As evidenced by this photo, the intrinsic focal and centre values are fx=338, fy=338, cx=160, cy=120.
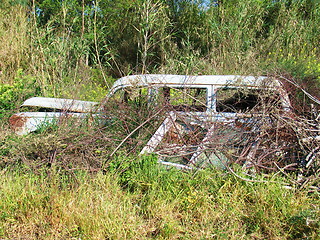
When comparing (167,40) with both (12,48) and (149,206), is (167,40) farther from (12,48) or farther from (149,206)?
(149,206)

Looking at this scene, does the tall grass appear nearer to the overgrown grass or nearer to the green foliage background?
the green foliage background

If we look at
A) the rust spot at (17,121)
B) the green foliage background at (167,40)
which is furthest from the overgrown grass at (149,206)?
the green foliage background at (167,40)

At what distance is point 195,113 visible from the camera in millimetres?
4387

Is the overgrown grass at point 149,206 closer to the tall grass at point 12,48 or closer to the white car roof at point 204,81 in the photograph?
the white car roof at point 204,81

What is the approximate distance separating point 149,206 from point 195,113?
1466 mm

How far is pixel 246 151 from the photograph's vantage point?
3982mm

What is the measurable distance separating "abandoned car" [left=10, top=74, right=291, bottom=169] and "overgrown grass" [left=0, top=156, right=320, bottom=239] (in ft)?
0.96

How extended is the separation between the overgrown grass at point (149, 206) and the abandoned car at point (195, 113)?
0.96 feet

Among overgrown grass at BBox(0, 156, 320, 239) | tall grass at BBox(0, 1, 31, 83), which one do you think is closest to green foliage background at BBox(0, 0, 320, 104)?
tall grass at BBox(0, 1, 31, 83)

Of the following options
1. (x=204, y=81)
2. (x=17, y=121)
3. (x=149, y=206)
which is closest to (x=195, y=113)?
(x=204, y=81)

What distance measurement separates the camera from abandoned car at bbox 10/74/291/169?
413cm

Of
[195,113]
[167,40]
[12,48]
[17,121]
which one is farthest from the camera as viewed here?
[167,40]

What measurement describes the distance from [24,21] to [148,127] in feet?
27.6

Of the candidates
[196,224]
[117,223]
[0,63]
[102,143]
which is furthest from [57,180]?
[0,63]
